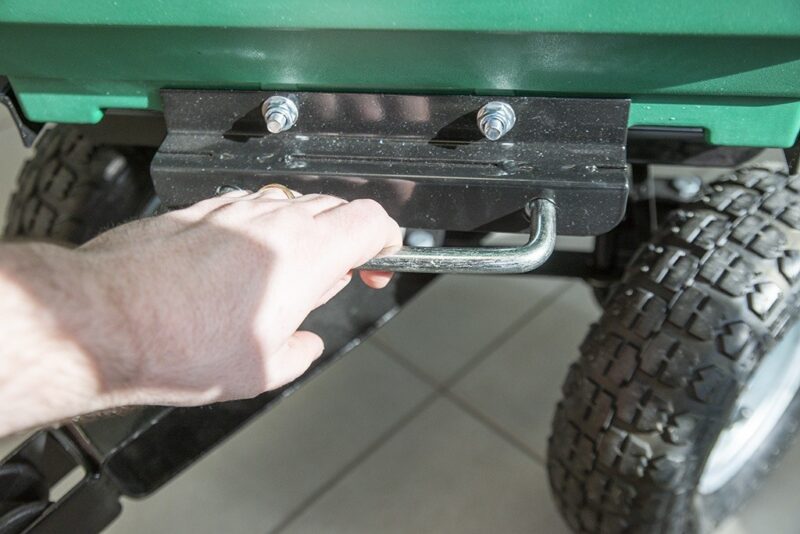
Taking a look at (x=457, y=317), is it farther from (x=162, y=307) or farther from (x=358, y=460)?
(x=162, y=307)

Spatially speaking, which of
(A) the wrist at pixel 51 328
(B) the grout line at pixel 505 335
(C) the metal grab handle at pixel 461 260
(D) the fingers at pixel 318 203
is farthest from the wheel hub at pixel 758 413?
(A) the wrist at pixel 51 328

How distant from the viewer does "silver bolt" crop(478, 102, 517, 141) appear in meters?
0.77

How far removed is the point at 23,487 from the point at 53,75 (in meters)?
0.43

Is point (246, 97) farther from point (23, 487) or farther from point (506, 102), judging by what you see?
point (23, 487)

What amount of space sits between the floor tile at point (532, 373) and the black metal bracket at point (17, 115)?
85 centimetres

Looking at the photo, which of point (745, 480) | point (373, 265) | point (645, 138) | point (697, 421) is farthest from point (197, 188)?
point (745, 480)

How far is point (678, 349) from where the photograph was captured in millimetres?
925

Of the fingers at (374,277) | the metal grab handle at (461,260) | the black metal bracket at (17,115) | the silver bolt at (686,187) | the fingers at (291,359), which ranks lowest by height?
the silver bolt at (686,187)

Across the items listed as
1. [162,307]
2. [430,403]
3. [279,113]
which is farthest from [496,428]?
[162,307]

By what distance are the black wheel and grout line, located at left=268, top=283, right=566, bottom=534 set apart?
1.28 ft

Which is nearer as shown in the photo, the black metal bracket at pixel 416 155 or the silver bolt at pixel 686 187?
the black metal bracket at pixel 416 155

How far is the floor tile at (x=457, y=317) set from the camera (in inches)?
61.7

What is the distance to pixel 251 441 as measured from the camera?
4.77 feet

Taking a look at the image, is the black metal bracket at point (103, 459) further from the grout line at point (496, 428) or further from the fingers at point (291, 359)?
the grout line at point (496, 428)
